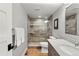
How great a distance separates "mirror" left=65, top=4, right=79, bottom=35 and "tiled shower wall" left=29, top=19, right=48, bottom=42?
3.07m

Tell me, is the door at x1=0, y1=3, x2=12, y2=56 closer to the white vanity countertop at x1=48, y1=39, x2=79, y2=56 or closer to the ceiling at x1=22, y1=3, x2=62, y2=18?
the white vanity countertop at x1=48, y1=39, x2=79, y2=56

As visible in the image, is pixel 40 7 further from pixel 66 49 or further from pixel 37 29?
pixel 37 29

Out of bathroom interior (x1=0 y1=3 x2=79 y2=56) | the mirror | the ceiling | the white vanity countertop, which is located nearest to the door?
bathroom interior (x1=0 y1=3 x2=79 y2=56)

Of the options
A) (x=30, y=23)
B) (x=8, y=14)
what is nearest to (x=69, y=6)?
(x=8, y=14)

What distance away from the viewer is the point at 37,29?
5395 mm

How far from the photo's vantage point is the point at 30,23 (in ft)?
17.6

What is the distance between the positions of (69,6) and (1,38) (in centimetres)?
175

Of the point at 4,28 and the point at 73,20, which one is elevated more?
the point at 73,20

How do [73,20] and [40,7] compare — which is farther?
[40,7]

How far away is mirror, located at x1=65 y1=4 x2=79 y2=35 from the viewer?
1.83 m

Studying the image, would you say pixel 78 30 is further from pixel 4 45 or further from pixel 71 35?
pixel 4 45

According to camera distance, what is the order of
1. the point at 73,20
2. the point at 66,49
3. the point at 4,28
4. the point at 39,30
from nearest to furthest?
the point at 4,28 < the point at 66,49 < the point at 73,20 < the point at 39,30

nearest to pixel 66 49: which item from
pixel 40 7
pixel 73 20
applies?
pixel 73 20

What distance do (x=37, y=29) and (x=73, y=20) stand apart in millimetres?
3519
